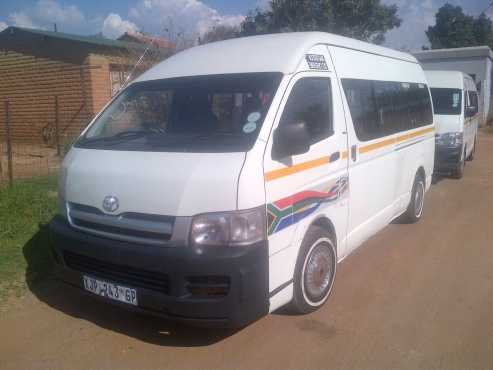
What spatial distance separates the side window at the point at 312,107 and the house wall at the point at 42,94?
9470 millimetres

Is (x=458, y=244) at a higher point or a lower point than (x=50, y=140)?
lower

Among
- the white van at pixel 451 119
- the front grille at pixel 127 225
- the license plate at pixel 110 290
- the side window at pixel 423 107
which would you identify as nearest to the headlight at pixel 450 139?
the white van at pixel 451 119

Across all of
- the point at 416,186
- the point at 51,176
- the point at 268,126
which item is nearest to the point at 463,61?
the point at 416,186

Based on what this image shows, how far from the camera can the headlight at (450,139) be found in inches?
370

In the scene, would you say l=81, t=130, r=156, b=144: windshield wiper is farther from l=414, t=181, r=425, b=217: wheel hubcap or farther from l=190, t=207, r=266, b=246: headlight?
l=414, t=181, r=425, b=217: wheel hubcap

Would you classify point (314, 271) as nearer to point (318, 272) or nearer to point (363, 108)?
point (318, 272)

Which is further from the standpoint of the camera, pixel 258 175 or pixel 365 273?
pixel 365 273

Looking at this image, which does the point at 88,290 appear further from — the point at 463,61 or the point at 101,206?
the point at 463,61

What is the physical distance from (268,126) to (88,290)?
6.01ft

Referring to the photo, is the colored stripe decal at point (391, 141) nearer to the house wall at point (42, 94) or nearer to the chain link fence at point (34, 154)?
the chain link fence at point (34, 154)

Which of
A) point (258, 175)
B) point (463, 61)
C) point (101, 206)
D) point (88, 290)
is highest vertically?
point (463, 61)

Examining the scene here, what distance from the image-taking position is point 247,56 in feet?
12.8

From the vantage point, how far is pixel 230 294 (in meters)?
2.96

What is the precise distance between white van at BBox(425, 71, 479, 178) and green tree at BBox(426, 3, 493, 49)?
3681 cm
